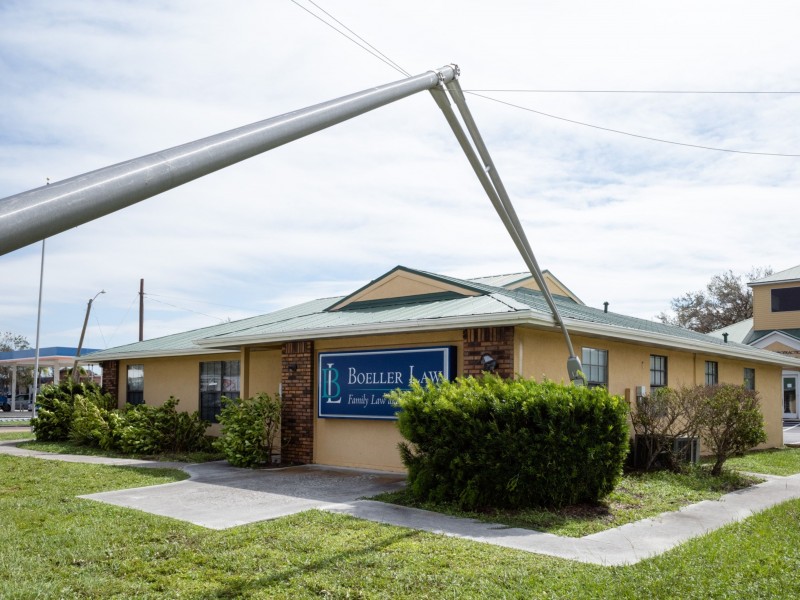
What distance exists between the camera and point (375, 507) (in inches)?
355

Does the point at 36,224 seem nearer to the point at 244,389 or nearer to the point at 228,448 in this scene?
the point at 228,448

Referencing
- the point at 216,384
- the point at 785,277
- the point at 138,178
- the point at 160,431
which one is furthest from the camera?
the point at 785,277

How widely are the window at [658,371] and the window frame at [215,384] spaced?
9462 mm

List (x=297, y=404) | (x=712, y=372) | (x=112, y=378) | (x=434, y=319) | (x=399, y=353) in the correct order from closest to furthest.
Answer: (x=434, y=319) < (x=399, y=353) < (x=297, y=404) < (x=712, y=372) < (x=112, y=378)

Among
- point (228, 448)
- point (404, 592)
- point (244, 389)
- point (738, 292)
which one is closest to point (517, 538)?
point (404, 592)

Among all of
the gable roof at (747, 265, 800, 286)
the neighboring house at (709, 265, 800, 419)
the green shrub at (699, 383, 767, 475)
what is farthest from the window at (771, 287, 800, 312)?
the green shrub at (699, 383, 767, 475)

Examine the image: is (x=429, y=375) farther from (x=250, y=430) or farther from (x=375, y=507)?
(x=250, y=430)

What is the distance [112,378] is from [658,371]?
15.2m

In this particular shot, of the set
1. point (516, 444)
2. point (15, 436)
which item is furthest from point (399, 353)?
point (15, 436)

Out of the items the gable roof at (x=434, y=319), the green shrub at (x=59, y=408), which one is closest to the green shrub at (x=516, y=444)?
the gable roof at (x=434, y=319)

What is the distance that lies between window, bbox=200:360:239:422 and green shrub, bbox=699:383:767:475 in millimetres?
10670

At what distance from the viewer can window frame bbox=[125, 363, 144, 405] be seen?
821 inches

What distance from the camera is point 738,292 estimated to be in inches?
2000

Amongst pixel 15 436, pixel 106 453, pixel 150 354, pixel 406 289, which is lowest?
pixel 15 436
